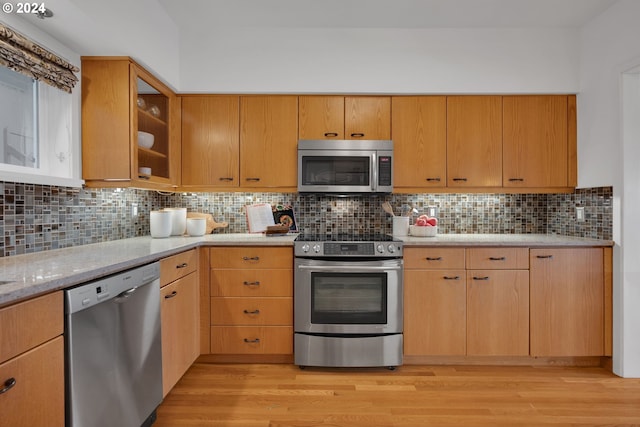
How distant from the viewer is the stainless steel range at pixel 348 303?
2.63 m

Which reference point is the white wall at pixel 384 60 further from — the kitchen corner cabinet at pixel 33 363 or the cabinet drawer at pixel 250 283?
the kitchen corner cabinet at pixel 33 363

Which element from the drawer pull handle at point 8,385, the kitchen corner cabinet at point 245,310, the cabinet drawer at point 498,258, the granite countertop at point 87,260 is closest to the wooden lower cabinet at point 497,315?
the cabinet drawer at point 498,258

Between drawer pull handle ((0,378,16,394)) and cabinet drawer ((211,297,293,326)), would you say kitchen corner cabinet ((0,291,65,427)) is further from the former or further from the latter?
cabinet drawer ((211,297,293,326))

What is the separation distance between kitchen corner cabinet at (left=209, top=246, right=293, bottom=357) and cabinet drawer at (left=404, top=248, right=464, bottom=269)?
0.90m

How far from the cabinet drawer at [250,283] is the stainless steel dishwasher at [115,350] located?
2.42 ft

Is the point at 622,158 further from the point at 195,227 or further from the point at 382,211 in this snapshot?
the point at 195,227

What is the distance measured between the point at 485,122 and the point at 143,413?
3032 mm

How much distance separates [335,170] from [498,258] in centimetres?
137

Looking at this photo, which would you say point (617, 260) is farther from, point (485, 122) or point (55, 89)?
point (55, 89)

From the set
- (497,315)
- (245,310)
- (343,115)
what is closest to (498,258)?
(497,315)

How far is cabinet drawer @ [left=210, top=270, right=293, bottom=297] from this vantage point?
270 centimetres

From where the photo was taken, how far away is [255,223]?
3.20 m

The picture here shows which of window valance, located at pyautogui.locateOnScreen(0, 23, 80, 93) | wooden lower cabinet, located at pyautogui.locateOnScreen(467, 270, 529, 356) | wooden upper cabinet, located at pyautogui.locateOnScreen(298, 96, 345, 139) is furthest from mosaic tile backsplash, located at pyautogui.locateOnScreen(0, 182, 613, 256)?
window valance, located at pyautogui.locateOnScreen(0, 23, 80, 93)

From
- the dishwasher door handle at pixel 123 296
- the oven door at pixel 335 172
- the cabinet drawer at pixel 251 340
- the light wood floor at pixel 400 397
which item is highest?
the oven door at pixel 335 172
